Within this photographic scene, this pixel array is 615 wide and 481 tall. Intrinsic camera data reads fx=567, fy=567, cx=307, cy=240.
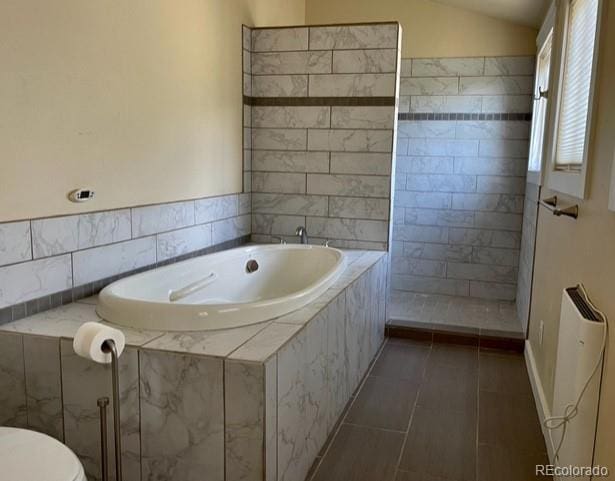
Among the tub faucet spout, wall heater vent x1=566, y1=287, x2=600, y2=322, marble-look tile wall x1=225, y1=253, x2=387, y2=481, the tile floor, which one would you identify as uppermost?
wall heater vent x1=566, y1=287, x2=600, y2=322

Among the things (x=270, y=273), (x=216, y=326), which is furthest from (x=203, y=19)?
(x=216, y=326)

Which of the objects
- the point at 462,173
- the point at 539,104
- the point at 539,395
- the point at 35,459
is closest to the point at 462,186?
the point at 462,173

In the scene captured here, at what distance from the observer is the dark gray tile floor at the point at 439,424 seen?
7.45 feet

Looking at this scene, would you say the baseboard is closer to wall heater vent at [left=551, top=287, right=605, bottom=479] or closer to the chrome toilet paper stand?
wall heater vent at [left=551, top=287, right=605, bottom=479]

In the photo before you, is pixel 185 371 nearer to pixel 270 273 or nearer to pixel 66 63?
pixel 66 63

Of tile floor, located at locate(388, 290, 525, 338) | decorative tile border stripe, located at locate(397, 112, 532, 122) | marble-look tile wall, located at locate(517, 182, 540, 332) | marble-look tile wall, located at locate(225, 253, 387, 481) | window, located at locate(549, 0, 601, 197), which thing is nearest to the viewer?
marble-look tile wall, located at locate(225, 253, 387, 481)

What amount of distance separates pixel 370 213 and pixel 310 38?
4.07ft

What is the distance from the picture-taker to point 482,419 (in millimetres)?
2727

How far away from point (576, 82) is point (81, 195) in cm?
222

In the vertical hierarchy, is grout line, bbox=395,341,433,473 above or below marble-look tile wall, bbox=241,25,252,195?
below

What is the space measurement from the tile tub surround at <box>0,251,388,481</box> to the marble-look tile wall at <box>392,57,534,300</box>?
294 cm

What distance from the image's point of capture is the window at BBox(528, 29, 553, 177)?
377 centimetres

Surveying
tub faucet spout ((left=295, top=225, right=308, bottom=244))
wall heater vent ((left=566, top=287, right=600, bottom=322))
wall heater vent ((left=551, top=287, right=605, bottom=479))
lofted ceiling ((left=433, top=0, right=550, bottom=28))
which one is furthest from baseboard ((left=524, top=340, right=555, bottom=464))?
lofted ceiling ((left=433, top=0, right=550, bottom=28))

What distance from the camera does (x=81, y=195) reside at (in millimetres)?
2342
